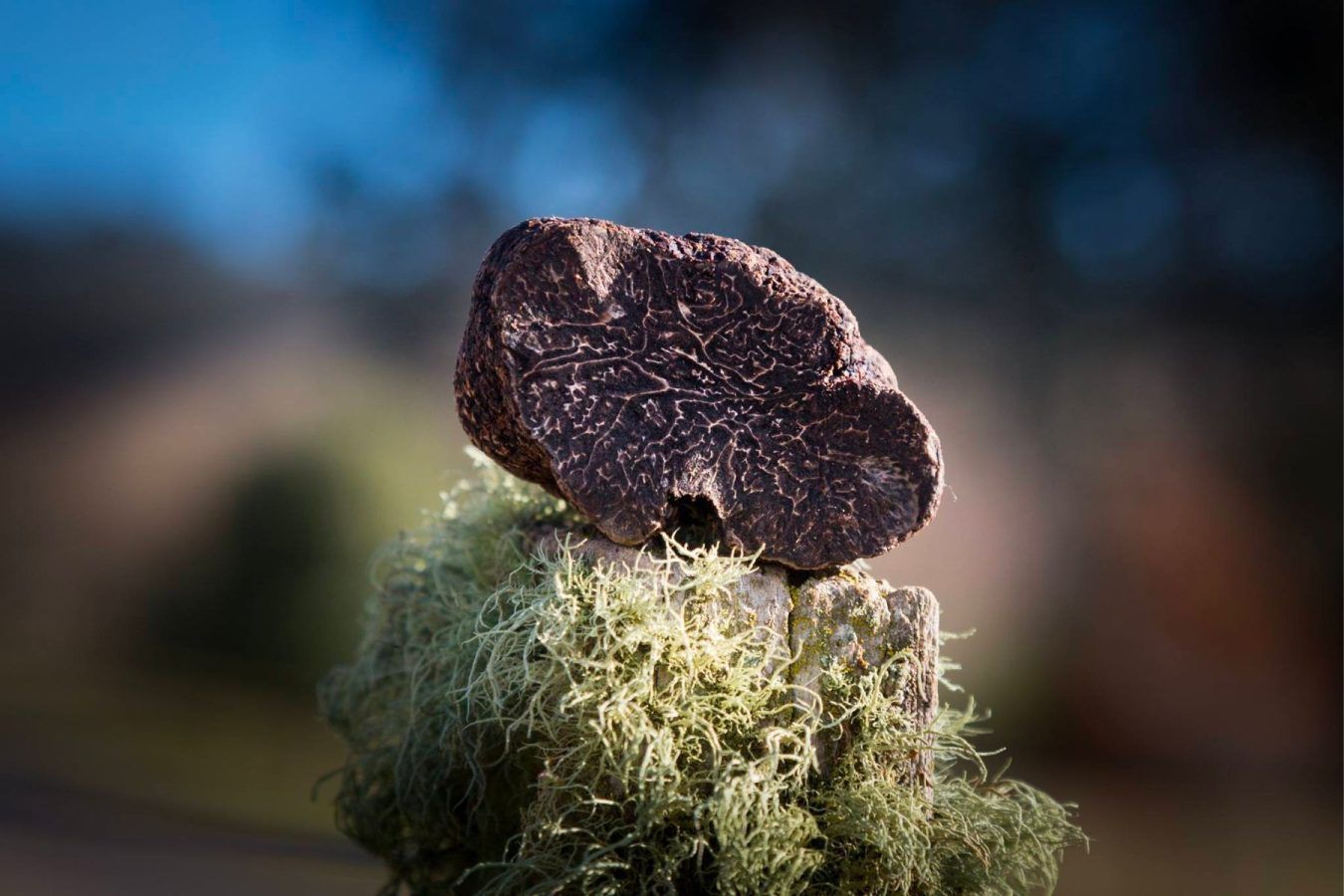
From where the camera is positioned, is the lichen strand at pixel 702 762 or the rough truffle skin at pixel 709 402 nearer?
the lichen strand at pixel 702 762

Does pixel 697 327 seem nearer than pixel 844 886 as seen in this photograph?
No

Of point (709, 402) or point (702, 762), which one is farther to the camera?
A: point (709, 402)

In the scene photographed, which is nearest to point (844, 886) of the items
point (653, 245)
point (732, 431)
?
point (732, 431)

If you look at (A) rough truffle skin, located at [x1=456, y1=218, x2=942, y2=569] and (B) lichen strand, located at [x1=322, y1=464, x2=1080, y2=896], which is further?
(A) rough truffle skin, located at [x1=456, y1=218, x2=942, y2=569]

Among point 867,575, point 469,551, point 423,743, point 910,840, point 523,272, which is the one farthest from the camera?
point 469,551

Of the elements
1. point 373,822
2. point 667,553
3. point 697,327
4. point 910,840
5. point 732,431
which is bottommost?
point 373,822

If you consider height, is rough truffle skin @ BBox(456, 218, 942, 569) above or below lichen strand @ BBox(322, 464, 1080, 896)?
above

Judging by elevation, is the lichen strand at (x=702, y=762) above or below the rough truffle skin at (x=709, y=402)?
below

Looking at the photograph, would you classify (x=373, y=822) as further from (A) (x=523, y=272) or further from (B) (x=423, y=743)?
(A) (x=523, y=272)
